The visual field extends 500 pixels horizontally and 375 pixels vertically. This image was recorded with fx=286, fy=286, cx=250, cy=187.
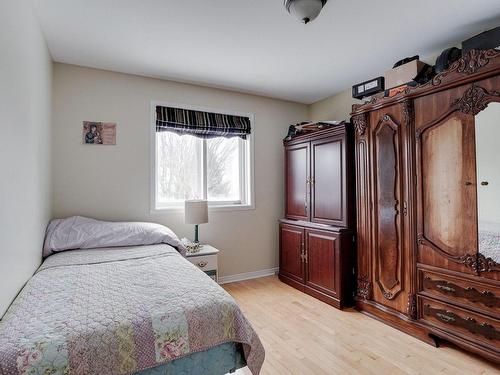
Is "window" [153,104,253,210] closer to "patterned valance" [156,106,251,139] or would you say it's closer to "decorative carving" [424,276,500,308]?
"patterned valance" [156,106,251,139]

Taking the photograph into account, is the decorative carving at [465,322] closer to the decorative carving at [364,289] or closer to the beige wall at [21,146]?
the decorative carving at [364,289]

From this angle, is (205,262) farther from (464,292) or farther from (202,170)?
(464,292)

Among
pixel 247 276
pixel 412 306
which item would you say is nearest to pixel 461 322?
pixel 412 306

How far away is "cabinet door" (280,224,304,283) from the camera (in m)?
3.43

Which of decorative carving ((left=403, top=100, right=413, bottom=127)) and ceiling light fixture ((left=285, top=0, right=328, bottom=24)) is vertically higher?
ceiling light fixture ((left=285, top=0, right=328, bottom=24))

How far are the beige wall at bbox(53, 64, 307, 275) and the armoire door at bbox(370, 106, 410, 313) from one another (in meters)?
1.61

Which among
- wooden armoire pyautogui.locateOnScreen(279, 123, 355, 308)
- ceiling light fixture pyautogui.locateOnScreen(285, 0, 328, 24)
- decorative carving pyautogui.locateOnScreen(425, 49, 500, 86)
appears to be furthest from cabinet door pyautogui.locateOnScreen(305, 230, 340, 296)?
ceiling light fixture pyautogui.locateOnScreen(285, 0, 328, 24)

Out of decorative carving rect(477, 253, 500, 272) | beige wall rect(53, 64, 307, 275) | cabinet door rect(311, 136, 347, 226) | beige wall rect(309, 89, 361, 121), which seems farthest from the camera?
beige wall rect(309, 89, 361, 121)

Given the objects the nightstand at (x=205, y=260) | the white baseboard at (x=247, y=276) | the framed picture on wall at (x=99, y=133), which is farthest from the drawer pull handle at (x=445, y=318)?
the framed picture on wall at (x=99, y=133)

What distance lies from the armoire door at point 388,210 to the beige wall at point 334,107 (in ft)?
3.33

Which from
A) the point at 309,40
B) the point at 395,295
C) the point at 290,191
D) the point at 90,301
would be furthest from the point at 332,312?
the point at 309,40

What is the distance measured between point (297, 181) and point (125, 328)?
2796mm

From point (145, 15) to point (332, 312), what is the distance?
9.90ft

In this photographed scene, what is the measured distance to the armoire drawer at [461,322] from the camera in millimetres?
1893
